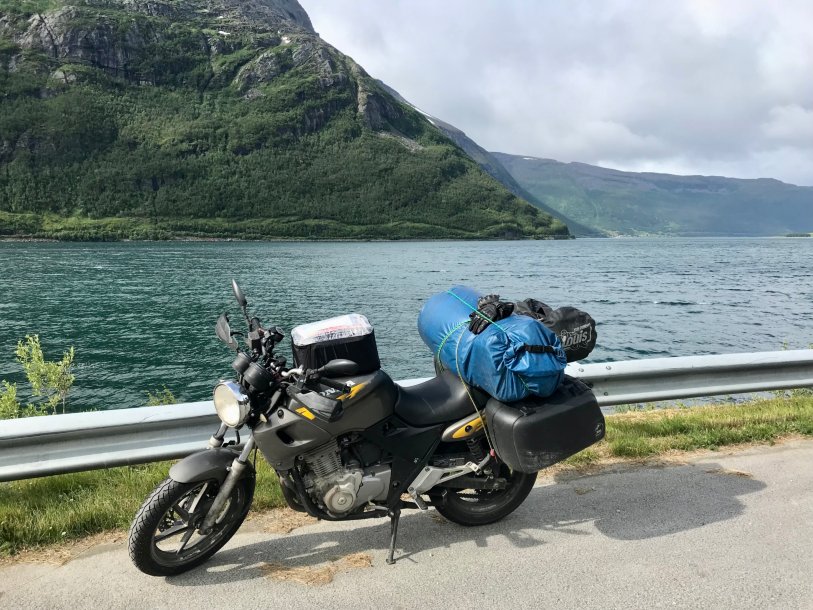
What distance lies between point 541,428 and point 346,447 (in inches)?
47.4

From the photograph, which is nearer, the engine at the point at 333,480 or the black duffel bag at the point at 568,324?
the engine at the point at 333,480

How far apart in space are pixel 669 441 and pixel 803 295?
1511 inches

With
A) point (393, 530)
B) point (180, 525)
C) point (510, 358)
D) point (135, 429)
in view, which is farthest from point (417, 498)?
point (135, 429)

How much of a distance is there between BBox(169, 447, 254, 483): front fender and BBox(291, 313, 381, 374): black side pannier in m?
0.70

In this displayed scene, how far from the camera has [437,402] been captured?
3969 mm

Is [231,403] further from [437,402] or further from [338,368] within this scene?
[437,402]

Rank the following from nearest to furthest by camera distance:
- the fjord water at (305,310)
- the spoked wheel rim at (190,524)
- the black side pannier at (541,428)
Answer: the spoked wheel rim at (190,524) < the black side pannier at (541,428) < the fjord water at (305,310)

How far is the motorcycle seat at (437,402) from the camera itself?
12.7 ft

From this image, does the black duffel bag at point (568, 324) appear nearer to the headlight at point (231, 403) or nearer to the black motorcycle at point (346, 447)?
the black motorcycle at point (346, 447)

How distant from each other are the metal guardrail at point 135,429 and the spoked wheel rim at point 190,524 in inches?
27.5

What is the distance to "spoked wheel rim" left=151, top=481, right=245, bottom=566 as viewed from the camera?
11.3ft

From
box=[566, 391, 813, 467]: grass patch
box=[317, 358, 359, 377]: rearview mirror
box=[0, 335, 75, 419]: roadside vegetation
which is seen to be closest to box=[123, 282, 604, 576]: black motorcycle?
box=[317, 358, 359, 377]: rearview mirror

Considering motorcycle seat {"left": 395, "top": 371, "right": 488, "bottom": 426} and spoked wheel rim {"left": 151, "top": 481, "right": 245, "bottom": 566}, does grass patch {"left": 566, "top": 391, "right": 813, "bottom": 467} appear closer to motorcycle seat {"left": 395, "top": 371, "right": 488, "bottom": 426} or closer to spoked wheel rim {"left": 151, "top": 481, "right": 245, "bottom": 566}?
motorcycle seat {"left": 395, "top": 371, "right": 488, "bottom": 426}

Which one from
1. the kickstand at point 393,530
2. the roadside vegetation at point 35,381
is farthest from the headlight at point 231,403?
the roadside vegetation at point 35,381
